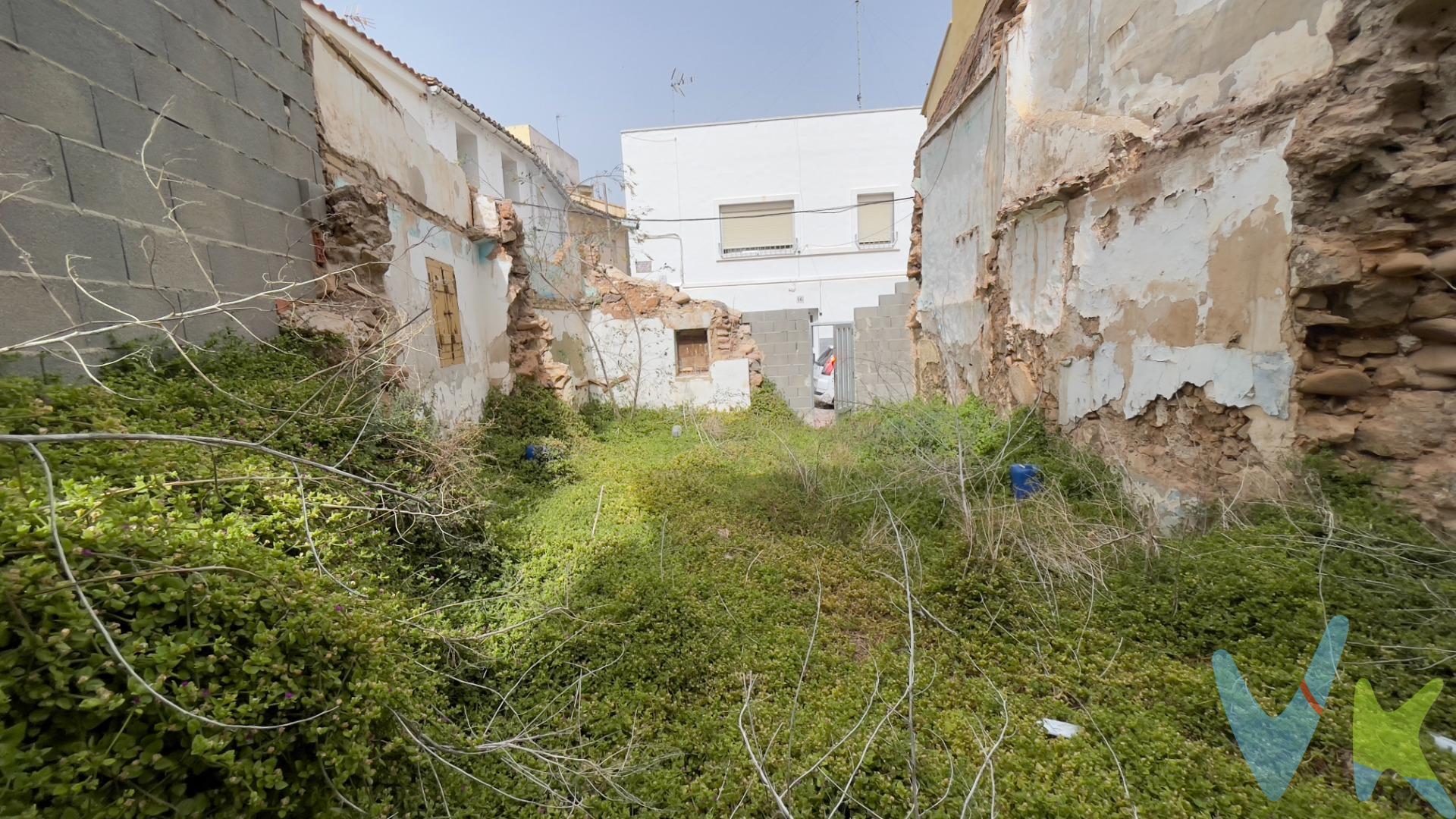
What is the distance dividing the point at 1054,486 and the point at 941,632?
71.7 inches

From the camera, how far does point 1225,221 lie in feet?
10.2

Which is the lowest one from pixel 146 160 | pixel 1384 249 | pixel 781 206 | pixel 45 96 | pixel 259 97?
pixel 1384 249

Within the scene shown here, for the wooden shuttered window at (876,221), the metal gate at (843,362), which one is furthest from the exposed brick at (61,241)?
the wooden shuttered window at (876,221)

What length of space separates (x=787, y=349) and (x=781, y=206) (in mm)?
6129

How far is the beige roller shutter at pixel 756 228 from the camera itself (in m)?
14.6

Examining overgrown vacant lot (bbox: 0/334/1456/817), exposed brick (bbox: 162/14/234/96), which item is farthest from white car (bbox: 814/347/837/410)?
exposed brick (bbox: 162/14/234/96)

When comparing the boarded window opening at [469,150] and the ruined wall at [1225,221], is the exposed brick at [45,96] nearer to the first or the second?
the ruined wall at [1225,221]

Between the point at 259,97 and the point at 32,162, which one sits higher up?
the point at 259,97

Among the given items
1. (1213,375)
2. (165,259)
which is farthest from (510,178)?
(1213,375)

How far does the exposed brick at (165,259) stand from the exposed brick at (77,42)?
643 mm

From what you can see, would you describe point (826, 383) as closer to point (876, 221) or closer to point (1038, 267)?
point (876, 221)

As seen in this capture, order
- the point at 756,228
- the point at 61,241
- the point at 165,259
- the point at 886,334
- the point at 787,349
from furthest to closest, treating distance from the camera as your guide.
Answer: the point at 756,228 → the point at 886,334 → the point at 787,349 → the point at 165,259 → the point at 61,241

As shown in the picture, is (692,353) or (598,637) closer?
(598,637)

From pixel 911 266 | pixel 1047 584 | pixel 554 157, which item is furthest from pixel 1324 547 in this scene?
pixel 554 157
